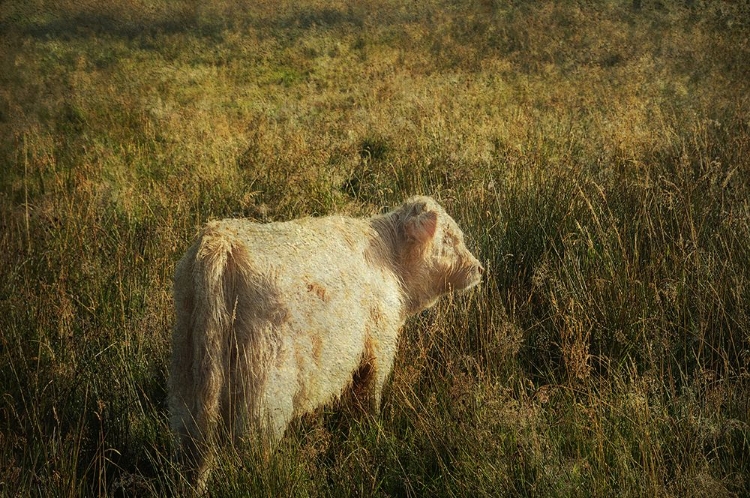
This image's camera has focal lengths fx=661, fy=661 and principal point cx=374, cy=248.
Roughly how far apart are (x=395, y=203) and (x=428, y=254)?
7.81 feet

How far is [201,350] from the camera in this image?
2576 millimetres

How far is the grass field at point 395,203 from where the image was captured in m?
2.85

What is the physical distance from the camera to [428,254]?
369 cm

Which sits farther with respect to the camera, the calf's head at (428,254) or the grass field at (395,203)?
the calf's head at (428,254)

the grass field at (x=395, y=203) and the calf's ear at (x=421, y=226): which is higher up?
the calf's ear at (x=421, y=226)

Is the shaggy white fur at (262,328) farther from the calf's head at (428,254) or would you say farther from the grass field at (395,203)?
the calf's head at (428,254)

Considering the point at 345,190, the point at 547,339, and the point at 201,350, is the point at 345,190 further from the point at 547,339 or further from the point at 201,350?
the point at 201,350

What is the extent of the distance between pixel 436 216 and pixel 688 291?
5.79 feet

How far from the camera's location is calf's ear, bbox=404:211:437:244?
3582 millimetres

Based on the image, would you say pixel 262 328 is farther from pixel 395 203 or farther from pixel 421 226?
pixel 395 203

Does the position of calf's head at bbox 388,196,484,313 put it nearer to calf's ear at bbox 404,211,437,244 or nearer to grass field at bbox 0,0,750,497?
calf's ear at bbox 404,211,437,244

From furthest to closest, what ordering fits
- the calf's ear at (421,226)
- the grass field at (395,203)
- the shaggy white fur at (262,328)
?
the calf's ear at (421,226) < the grass field at (395,203) < the shaggy white fur at (262,328)

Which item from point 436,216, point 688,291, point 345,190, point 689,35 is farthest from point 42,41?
point 689,35

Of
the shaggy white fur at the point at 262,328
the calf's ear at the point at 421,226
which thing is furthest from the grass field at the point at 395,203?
the calf's ear at the point at 421,226
